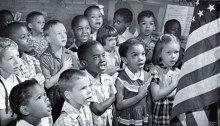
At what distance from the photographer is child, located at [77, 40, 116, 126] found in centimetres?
353

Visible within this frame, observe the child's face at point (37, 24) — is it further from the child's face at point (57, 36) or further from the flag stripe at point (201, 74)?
the flag stripe at point (201, 74)

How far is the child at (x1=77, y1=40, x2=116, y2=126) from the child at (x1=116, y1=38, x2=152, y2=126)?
15cm

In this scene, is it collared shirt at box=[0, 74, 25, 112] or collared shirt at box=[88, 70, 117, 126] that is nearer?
collared shirt at box=[0, 74, 25, 112]

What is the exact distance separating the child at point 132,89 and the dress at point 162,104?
0.08 metres

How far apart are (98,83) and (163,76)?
78 cm

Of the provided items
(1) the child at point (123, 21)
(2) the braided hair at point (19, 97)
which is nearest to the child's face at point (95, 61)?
(2) the braided hair at point (19, 97)

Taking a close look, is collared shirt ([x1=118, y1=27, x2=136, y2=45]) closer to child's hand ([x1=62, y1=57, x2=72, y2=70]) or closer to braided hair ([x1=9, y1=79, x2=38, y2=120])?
child's hand ([x1=62, y1=57, x2=72, y2=70])

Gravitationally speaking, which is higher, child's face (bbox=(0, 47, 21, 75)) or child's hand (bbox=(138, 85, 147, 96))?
child's face (bbox=(0, 47, 21, 75))

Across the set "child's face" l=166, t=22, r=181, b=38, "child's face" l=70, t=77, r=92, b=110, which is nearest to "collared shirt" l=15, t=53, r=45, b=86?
"child's face" l=70, t=77, r=92, b=110

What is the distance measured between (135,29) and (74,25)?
1711 mm

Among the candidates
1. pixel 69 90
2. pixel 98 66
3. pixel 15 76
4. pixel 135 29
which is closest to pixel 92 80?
pixel 98 66

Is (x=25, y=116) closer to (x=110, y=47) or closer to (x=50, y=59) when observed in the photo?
(x=50, y=59)

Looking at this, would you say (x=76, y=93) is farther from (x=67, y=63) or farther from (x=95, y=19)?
(x=95, y=19)

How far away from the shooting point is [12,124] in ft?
10.5
